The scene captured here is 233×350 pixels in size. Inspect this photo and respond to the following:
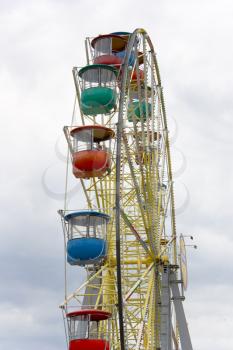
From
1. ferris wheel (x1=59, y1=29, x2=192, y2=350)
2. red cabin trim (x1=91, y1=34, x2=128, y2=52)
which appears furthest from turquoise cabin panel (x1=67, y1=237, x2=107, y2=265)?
red cabin trim (x1=91, y1=34, x2=128, y2=52)

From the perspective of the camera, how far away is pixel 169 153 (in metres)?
34.1

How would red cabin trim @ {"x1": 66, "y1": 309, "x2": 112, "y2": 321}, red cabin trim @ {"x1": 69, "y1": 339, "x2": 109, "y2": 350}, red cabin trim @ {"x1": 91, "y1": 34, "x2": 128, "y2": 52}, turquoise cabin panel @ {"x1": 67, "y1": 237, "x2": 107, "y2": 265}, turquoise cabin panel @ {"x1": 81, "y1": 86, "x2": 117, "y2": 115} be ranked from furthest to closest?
red cabin trim @ {"x1": 91, "y1": 34, "x2": 128, "y2": 52} → turquoise cabin panel @ {"x1": 81, "y1": 86, "x2": 117, "y2": 115} → turquoise cabin panel @ {"x1": 67, "y1": 237, "x2": 107, "y2": 265} → red cabin trim @ {"x1": 66, "y1": 309, "x2": 112, "y2": 321} → red cabin trim @ {"x1": 69, "y1": 339, "x2": 109, "y2": 350}

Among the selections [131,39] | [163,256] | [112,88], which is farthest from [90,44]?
[163,256]

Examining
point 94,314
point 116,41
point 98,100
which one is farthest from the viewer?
point 116,41

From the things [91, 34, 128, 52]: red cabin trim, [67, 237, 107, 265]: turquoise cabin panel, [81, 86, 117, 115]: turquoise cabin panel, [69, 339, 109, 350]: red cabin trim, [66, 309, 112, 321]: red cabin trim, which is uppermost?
[91, 34, 128, 52]: red cabin trim

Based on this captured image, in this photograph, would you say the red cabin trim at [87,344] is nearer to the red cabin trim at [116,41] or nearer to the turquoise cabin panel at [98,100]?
the turquoise cabin panel at [98,100]

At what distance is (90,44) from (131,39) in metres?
5.72

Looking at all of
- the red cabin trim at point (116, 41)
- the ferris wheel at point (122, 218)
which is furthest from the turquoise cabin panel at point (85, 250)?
the red cabin trim at point (116, 41)

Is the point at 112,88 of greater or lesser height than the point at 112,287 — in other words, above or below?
above

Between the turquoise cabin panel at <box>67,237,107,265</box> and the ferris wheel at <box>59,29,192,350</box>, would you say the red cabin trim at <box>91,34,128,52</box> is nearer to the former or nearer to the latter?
the ferris wheel at <box>59,29,192,350</box>

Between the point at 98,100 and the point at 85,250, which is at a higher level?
the point at 98,100

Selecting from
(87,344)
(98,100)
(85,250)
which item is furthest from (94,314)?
(98,100)

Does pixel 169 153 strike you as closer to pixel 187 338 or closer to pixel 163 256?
pixel 163 256

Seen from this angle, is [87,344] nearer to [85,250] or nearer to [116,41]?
[85,250]
